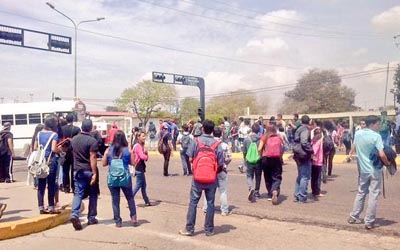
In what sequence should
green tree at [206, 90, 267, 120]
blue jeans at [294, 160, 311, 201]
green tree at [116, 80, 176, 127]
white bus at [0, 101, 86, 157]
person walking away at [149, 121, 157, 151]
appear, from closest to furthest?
blue jeans at [294, 160, 311, 201]
person walking away at [149, 121, 157, 151]
white bus at [0, 101, 86, 157]
green tree at [116, 80, 176, 127]
green tree at [206, 90, 267, 120]

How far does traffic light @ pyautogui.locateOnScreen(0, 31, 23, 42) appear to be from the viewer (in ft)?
74.6

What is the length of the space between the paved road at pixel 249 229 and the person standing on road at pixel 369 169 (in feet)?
0.97

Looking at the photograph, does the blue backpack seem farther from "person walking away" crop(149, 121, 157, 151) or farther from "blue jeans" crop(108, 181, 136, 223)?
"person walking away" crop(149, 121, 157, 151)

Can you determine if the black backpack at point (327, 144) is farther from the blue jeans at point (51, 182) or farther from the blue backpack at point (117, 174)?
the blue jeans at point (51, 182)

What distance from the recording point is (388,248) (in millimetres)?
5863

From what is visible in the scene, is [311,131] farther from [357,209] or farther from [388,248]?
[388,248]

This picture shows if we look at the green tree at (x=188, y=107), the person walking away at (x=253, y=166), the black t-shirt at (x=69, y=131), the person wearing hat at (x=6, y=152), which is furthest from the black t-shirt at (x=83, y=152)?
the green tree at (x=188, y=107)

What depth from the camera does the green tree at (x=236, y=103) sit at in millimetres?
78062

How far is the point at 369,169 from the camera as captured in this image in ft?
22.7

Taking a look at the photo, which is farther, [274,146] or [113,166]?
[274,146]

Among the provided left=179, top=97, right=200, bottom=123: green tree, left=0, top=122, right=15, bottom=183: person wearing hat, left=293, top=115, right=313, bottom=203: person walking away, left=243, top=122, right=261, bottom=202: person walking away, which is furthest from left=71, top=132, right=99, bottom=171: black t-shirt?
left=179, top=97, right=200, bottom=123: green tree

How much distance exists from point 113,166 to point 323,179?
6942 mm

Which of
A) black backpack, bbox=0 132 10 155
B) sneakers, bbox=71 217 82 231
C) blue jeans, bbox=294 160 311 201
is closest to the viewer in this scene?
sneakers, bbox=71 217 82 231

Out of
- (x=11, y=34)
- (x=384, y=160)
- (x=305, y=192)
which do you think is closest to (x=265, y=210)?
(x=305, y=192)
